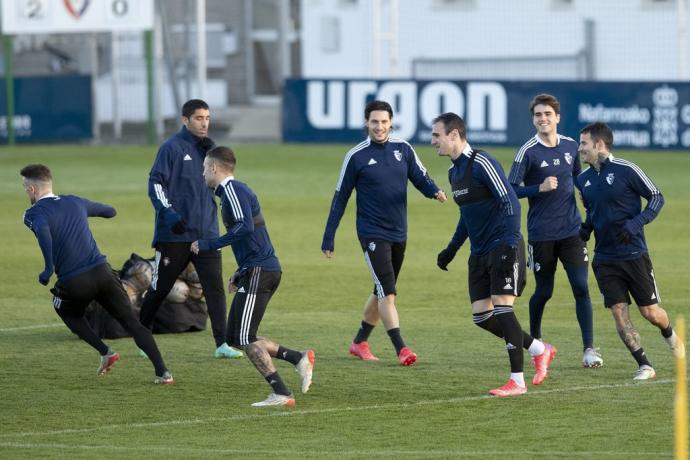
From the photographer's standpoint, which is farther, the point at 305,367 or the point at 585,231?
the point at 585,231

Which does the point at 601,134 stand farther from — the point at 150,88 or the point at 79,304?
the point at 150,88

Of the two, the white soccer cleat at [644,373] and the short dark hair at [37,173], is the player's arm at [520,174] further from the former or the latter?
the short dark hair at [37,173]

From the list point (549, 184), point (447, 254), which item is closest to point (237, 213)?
point (447, 254)

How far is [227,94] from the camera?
5091cm

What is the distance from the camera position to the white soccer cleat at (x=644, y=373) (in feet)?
33.8

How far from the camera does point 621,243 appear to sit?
33.8ft

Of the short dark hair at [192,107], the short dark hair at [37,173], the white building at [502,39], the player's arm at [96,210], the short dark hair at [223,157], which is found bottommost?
the player's arm at [96,210]

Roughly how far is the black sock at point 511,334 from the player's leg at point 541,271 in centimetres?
129

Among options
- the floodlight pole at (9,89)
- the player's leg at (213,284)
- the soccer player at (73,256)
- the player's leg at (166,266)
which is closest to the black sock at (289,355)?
the soccer player at (73,256)

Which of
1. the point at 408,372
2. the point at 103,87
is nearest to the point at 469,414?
the point at 408,372

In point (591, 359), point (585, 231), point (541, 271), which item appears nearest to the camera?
point (585, 231)

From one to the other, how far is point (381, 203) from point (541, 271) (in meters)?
1.39

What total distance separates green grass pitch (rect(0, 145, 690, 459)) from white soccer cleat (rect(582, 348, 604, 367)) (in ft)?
0.56

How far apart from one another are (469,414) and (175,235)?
3.34 metres
